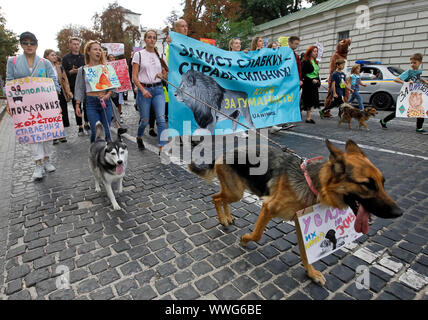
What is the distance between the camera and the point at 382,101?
11.8m

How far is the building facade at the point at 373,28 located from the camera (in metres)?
17.4

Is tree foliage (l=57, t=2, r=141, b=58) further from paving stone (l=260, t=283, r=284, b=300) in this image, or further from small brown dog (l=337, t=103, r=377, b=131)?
paving stone (l=260, t=283, r=284, b=300)

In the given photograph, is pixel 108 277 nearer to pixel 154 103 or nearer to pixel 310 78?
pixel 154 103

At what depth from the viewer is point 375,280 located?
91.4 inches

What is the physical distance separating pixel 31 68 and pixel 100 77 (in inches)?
46.2

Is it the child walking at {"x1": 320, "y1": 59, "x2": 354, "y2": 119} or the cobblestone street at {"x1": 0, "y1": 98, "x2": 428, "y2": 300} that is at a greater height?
the child walking at {"x1": 320, "y1": 59, "x2": 354, "y2": 119}

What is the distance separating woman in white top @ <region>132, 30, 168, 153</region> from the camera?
17.9 ft

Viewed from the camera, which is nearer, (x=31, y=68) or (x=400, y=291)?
(x=400, y=291)

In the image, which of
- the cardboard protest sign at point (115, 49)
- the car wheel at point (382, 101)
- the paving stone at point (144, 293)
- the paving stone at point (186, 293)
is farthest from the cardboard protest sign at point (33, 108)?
the car wheel at point (382, 101)

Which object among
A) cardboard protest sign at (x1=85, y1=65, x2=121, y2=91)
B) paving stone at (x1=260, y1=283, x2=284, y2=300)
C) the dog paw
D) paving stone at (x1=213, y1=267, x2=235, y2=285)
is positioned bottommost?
paving stone at (x1=260, y1=283, x2=284, y2=300)

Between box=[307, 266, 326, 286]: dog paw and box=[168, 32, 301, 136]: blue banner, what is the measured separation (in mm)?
3342

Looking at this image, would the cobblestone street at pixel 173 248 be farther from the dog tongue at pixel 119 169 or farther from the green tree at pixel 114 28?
the green tree at pixel 114 28
